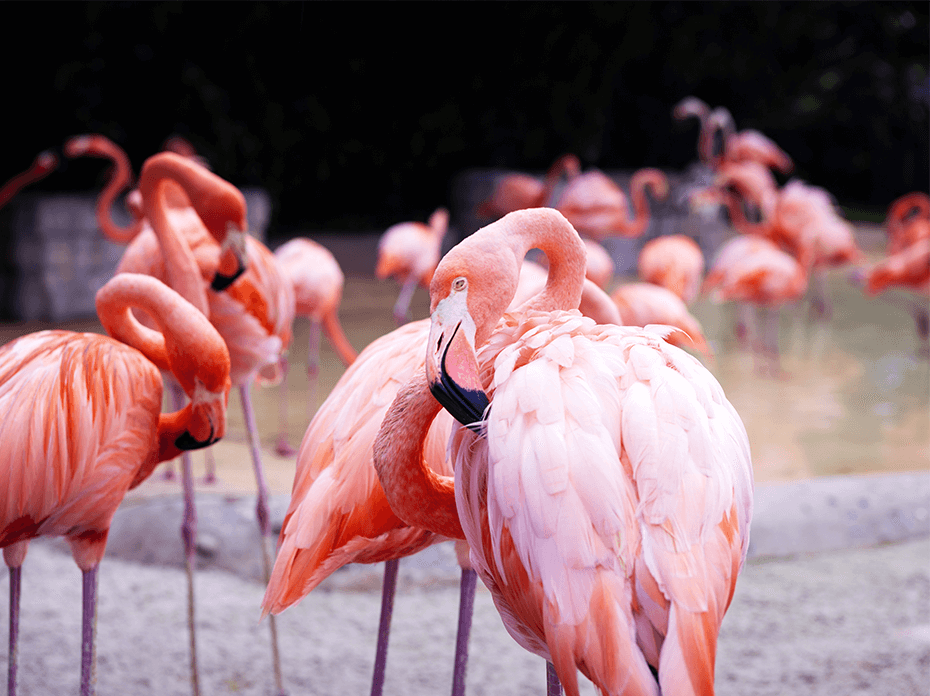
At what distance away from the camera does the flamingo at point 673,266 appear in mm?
5453

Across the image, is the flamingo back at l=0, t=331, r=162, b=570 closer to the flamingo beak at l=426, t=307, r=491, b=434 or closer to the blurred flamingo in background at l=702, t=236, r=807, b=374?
the flamingo beak at l=426, t=307, r=491, b=434

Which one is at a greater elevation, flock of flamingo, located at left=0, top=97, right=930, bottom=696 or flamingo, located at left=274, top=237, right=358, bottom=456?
flock of flamingo, located at left=0, top=97, right=930, bottom=696

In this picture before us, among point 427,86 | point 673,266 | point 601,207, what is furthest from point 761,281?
point 427,86

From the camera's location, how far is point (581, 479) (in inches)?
47.2

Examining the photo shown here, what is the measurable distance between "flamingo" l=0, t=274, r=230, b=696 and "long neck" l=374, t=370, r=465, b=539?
23.9 inches

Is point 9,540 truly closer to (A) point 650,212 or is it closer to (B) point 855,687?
(B) point 855,687

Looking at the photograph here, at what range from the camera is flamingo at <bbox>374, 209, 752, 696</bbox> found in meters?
1.16

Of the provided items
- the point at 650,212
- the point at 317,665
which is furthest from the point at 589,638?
the point at 650,212

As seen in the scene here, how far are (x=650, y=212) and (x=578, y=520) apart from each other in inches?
333

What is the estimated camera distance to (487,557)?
4.46ft

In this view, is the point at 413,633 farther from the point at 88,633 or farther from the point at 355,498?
the point at 355,498

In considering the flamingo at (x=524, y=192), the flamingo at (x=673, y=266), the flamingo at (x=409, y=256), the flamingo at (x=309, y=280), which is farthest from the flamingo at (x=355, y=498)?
the flamingo at (x=524, y=192)

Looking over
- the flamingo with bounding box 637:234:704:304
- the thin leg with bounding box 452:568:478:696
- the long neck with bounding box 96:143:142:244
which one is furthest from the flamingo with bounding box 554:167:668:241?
the thin leg with bounding box 452:568:478:696

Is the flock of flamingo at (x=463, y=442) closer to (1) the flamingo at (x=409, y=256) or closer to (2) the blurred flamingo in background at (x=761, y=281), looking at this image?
(1) the flamingo at (x=409, y=256)
